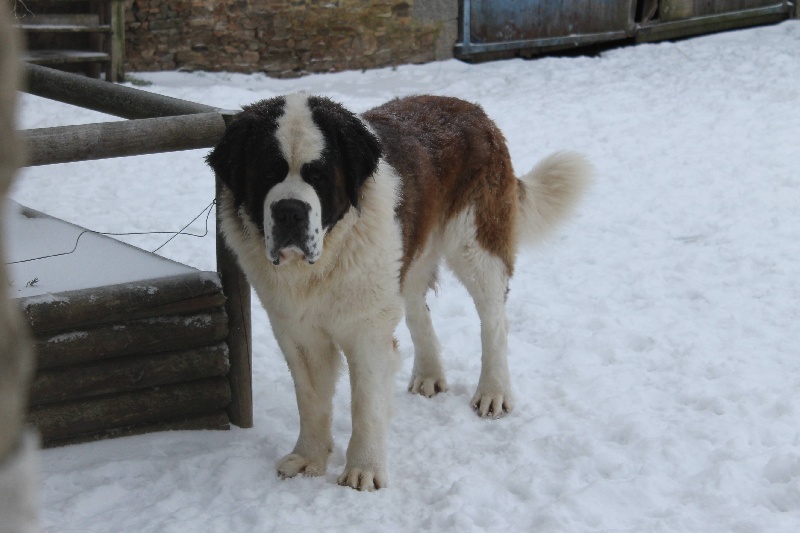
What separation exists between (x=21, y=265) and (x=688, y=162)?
584 cm

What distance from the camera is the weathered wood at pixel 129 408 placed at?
11.4 feet

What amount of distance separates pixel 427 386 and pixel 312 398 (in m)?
0.94

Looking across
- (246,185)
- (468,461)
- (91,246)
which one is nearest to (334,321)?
(246,185)

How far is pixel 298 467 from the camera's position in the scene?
3.53 metres

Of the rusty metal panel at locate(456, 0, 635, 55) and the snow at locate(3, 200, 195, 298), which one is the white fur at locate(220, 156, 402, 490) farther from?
the rusty metal panel at locate(456, 0, 635, 55)

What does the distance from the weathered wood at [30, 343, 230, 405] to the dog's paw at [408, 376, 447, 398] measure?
3.31ft

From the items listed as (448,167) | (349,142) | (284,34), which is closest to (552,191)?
(448,167)

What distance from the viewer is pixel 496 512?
320 cm

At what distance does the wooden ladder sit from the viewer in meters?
9.98

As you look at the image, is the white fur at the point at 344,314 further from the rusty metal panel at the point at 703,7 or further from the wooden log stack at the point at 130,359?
the rusty metal panel at the point at 703,7

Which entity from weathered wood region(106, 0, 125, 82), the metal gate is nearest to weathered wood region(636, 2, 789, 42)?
the metal gate

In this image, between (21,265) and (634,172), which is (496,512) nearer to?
(21,265)

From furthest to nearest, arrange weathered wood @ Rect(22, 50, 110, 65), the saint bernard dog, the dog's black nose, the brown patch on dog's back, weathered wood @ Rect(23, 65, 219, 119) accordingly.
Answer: weathered wood @ Rect(22, 50, 110, 65) < weathered wood @ Rect(23, 65, 219, 119) < the brown patch on dog's back < the saint bernard dog < the dog's black nose

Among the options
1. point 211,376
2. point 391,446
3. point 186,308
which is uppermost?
point 186,308
